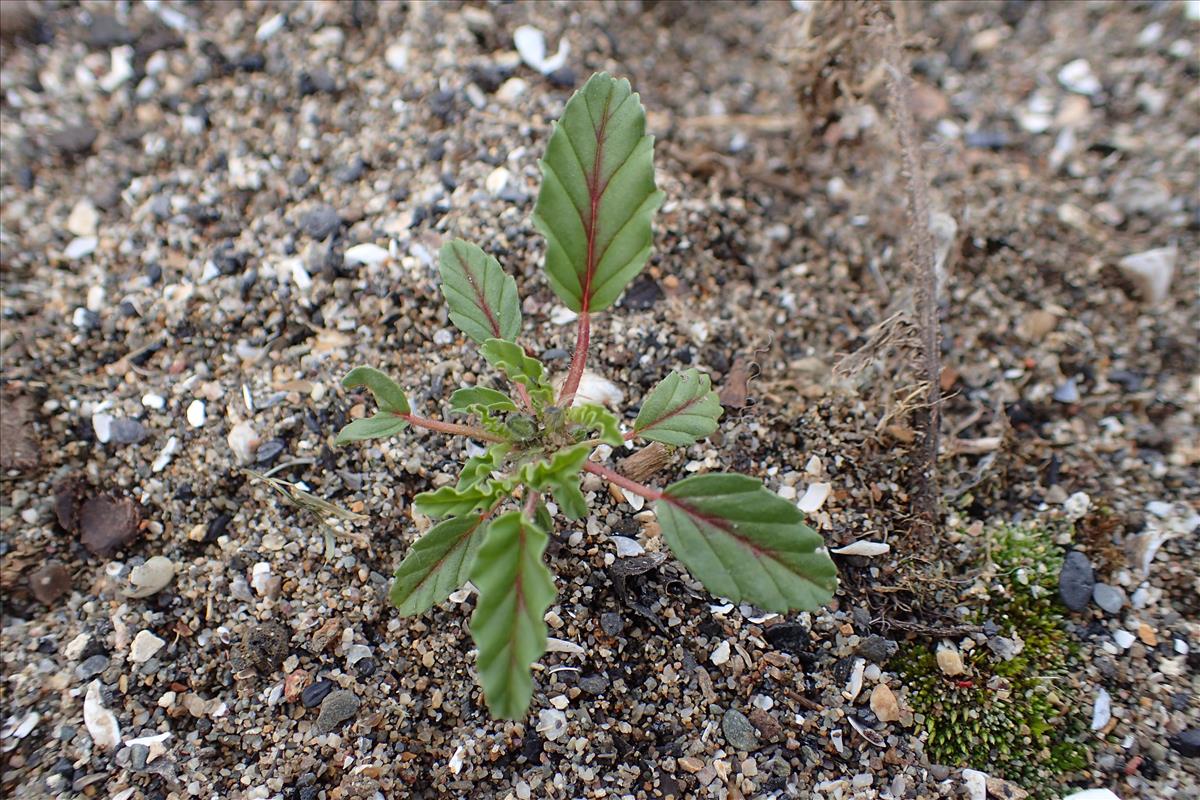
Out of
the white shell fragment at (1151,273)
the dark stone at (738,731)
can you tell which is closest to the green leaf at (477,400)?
the dark stone at (738,731)

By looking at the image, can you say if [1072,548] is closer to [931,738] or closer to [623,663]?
[931,738]

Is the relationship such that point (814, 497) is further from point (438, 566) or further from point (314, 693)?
point (314, 693)

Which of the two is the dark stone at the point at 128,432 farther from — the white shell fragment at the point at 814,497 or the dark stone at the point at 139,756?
the white shell fragment at the point at 814,497

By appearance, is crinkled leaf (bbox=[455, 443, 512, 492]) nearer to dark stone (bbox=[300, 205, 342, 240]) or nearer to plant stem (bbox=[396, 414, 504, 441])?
plant stem (bbox=[396, 414, 504, 441])

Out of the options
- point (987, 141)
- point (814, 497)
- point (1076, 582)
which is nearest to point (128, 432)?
point (814, 497)

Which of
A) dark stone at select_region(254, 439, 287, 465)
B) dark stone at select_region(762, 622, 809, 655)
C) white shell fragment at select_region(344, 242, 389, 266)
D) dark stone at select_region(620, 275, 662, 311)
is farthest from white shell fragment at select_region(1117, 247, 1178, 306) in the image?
dark stone at select_region(254, 439, 287, 465)

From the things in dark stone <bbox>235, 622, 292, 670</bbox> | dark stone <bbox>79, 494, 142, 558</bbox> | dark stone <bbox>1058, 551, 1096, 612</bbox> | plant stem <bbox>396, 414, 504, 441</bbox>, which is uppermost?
plant stem <bbox>396, 414, 504, 441</bbox>
